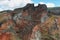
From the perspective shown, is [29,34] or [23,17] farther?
[23,17]

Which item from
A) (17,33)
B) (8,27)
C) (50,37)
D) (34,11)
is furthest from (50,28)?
(34,11)

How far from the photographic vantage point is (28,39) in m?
21.4

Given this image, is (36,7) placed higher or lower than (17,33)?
higher

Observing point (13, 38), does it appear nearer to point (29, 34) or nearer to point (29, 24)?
point (29, 34)

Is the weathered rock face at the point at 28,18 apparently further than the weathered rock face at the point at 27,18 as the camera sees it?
Yes

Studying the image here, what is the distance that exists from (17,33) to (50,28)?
3366mm

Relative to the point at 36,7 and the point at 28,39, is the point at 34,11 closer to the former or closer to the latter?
the point at 36,7

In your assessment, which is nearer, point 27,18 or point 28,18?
point 28,18

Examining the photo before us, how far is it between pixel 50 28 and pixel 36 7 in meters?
7.24

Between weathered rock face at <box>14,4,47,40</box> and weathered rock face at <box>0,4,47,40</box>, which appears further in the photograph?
weathered rock face at <box>14,4,47,40</box>

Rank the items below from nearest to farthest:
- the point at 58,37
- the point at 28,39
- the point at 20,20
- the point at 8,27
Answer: the point at 58,37 < the point at 28,39 < the point at 8,27 < the point at 20,20

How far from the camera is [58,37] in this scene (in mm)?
19875

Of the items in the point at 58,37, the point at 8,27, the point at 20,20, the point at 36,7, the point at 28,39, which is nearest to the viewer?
the point at 58,37

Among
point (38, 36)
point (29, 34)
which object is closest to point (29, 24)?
point (29, 34)
